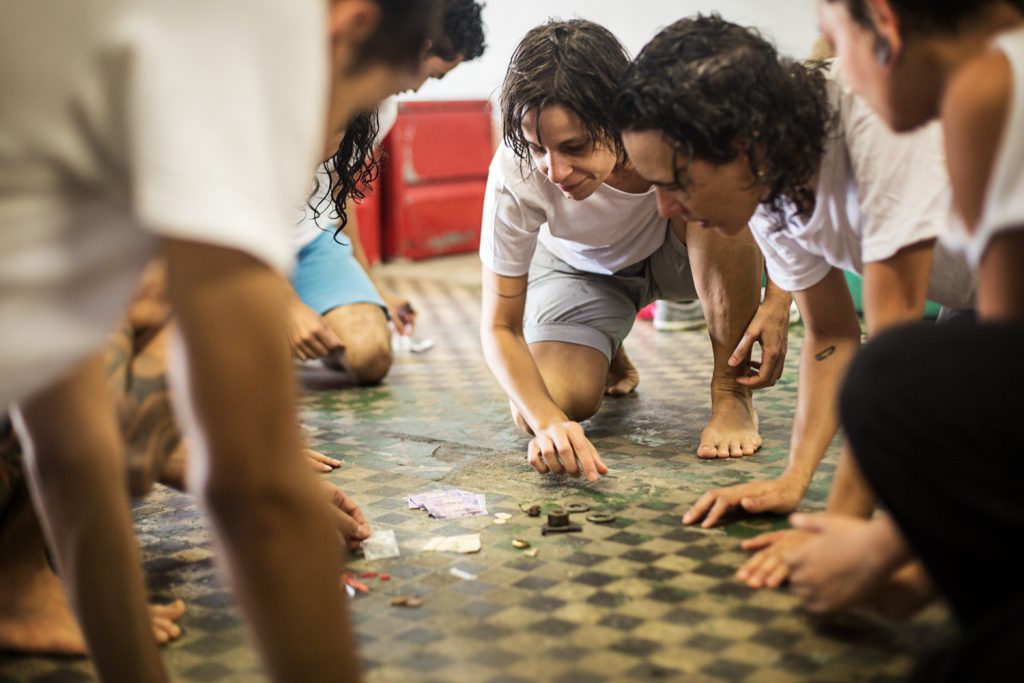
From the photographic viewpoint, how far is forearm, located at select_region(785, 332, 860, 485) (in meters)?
1.84

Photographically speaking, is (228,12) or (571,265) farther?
(571,265)

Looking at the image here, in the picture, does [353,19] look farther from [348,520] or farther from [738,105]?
[348,520]

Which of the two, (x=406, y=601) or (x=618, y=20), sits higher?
(x=618, y=20)

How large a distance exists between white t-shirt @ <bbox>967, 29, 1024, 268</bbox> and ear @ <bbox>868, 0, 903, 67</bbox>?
118 mm

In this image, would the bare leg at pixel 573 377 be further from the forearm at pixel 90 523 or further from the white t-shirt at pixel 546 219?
the forearm at pixel 90 523

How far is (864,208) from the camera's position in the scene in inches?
62.2

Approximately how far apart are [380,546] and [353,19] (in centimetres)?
106

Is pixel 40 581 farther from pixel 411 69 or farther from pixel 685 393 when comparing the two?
pixel 685 393

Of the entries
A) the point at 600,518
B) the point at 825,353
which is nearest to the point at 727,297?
the point at 825,353

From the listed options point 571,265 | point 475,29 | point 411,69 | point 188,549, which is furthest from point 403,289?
point 411,69

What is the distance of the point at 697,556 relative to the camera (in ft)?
5.48


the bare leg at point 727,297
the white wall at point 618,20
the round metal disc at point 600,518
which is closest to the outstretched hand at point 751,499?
the round metal disc at point 600,518

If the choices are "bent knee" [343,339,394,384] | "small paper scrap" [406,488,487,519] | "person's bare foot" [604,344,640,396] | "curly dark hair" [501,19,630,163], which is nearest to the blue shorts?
"bent knee" [343,339,394,384]

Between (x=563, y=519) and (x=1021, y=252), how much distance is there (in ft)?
3.16
